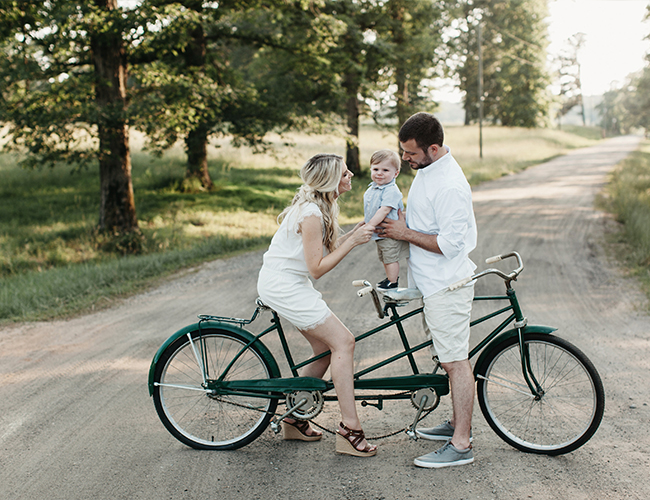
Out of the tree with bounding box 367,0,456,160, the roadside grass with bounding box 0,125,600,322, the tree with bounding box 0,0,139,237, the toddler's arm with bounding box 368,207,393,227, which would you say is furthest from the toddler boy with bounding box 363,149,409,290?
the tree with bounding box 367,0,456,160

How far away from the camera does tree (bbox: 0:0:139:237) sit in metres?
10.9

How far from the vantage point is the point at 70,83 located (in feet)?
38.4

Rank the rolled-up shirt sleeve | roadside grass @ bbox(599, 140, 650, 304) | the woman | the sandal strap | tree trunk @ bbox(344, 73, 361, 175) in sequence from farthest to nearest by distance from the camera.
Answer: tree trunk @ bbox(344, 73, 361, 175), roadside grass @ bbox(599, 140, 650, 304), the sandal strap, the woman, the rolled-up shirt sleeve

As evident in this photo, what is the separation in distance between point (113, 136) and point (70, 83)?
1.41 meters

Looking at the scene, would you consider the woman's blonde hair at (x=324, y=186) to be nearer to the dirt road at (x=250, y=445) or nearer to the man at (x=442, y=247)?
the man at (x=442, y=247)

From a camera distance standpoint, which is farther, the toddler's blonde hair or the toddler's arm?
the toddler's blonde hair

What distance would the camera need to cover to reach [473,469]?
3332 millimetres

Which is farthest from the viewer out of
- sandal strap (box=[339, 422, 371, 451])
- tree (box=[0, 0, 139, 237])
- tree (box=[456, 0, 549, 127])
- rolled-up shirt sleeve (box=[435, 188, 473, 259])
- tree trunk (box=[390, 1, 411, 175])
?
tree (box=[456, 0, 549, 127])

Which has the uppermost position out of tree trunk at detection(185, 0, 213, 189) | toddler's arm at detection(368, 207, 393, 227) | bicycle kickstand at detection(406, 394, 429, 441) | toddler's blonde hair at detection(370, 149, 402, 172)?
tree trunk at detection(185, 0, 213, 189)

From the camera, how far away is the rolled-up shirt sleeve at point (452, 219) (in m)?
3.13

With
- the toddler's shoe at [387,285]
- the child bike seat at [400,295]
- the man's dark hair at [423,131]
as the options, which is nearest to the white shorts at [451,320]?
the child bike seat at [400,295]

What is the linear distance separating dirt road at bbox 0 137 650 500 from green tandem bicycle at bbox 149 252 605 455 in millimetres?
169

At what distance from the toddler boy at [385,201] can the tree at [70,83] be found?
9586 millimetres

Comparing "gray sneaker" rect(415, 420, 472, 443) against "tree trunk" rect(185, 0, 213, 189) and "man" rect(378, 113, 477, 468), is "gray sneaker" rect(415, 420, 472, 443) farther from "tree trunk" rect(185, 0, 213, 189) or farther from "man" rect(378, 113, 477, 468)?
"tree trunk" rect(185, 0, 213, 189)
